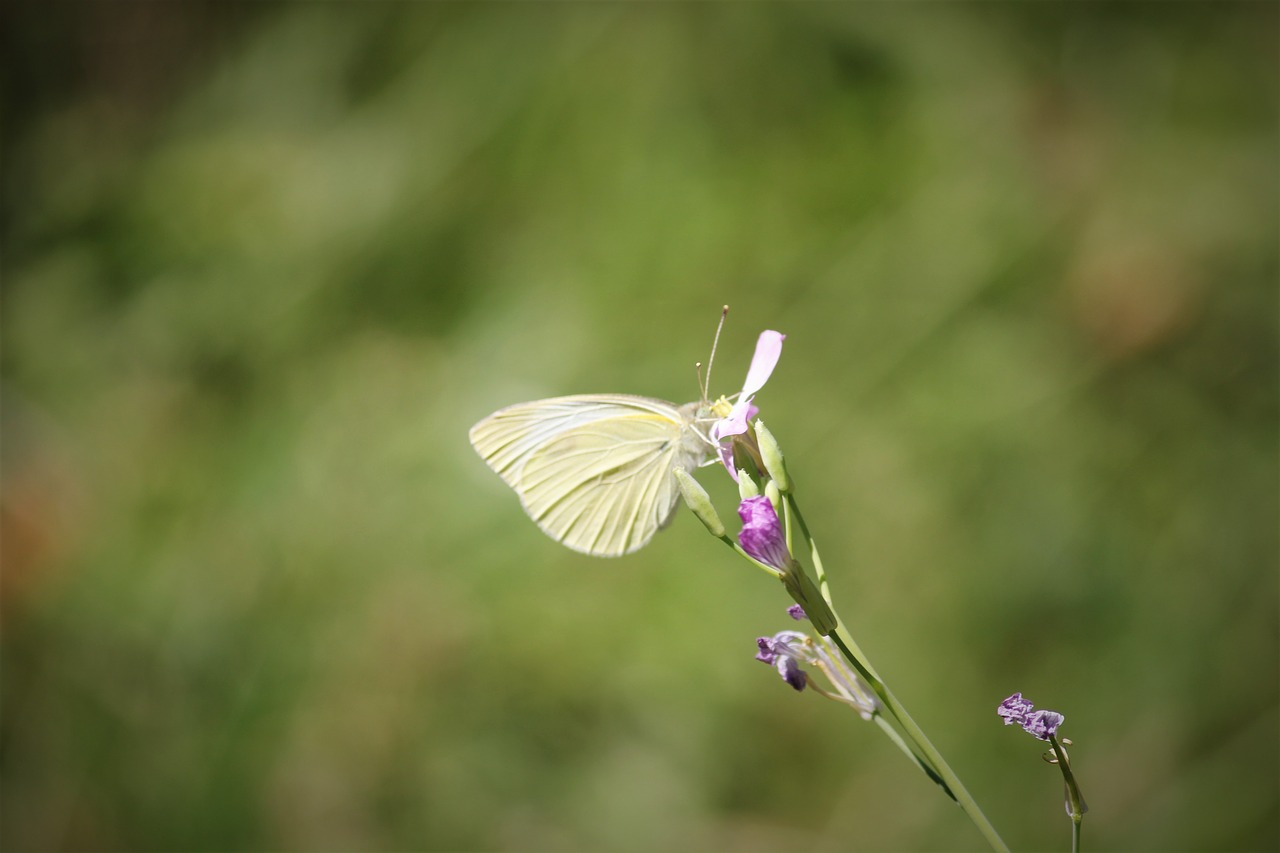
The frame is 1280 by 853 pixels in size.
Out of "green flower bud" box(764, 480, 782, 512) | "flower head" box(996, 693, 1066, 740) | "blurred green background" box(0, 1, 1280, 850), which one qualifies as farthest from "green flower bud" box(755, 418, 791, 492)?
"blurred green background" box(0, 1, 1280, 850)

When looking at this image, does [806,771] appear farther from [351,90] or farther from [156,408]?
[351,90]

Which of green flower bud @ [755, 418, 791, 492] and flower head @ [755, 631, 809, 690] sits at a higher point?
green flower bud @ [755, 418, 791, 492]

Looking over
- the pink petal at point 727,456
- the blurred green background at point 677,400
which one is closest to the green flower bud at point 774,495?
the pink petal at point 727,456

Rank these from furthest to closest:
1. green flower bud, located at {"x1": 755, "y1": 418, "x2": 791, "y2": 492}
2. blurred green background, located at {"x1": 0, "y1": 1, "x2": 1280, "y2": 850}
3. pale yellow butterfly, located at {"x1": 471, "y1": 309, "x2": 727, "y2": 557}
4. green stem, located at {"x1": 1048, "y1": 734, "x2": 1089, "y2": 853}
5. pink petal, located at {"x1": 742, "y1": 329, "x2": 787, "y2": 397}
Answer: blurred green background, located at {"x1": 0, "y1": 1, "x2": 1280, "y2": 850}, pale yellow butterfly, located at {"x1": 471, "y1": 309, "x2": 727, "y2": 557}, pink petal, located at {"x1": 742, "y1": 329, "x2": 787, "y2": 397}, green flower bud, located at {"x1": 755, "y1": 418, "x2": 791, "y2": 492}, green stem, located at {"x1": 1048, "y1": 734, "x2": 1089, "y2": 853}

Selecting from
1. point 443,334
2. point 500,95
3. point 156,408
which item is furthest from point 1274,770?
point 156,408

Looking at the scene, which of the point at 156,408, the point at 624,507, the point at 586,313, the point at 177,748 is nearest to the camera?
the point at 624,507

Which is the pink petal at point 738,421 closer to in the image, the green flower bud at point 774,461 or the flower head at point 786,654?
the green flower bud at point 774,461

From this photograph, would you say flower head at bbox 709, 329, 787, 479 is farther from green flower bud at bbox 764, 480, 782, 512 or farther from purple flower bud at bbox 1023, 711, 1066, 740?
purple flower bud at bbox 1023, 711, 1066, 740
